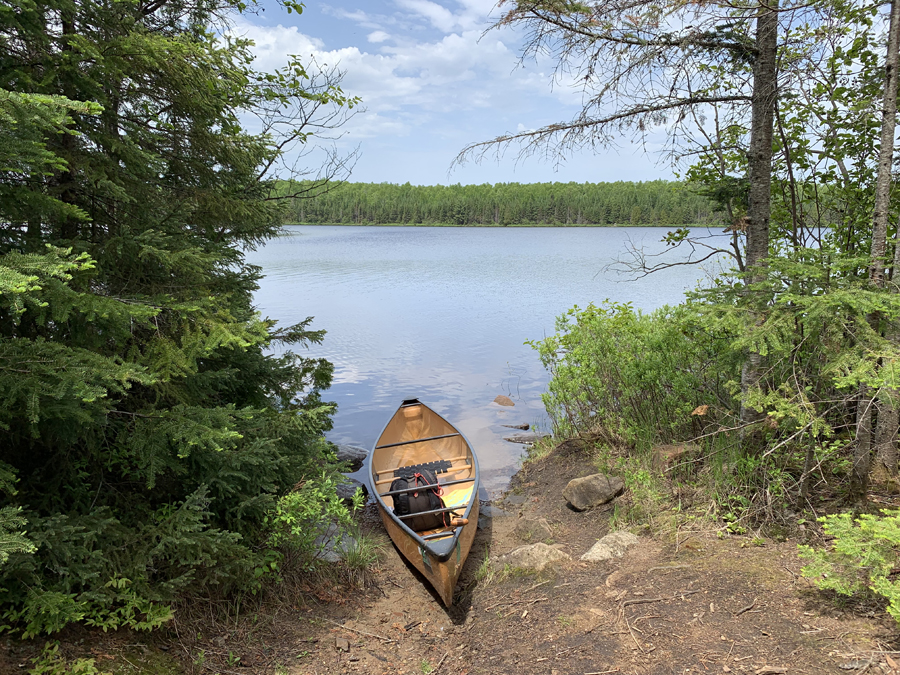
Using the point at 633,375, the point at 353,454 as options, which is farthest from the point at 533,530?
the point at 353,454

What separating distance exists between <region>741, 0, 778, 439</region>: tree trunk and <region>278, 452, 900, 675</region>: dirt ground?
4.71ft

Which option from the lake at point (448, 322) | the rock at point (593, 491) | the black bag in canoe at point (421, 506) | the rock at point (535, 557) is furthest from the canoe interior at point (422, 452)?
the rock at point (593, 491)

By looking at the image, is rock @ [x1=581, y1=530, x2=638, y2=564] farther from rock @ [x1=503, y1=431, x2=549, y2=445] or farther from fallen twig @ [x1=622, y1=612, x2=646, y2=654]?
rock @ [x1=503, y1=431, x2=549, y2=445]

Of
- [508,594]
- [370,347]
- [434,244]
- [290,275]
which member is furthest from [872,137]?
[434,244]

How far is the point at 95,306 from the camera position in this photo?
10.7 feet

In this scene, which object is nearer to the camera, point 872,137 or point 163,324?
point 163,324

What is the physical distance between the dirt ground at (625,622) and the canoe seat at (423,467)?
1616 mm

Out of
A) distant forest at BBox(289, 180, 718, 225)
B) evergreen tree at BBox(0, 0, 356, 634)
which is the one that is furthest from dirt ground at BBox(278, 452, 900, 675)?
distant forest at BBox(289, 180, 718, 225)

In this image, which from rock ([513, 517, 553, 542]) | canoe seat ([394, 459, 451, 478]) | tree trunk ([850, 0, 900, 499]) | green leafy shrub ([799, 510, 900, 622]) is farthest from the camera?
canoe seat ([394, 459, 451, 478])

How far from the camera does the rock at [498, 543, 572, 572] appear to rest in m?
5.27

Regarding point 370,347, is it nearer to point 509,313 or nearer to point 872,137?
point 509,313

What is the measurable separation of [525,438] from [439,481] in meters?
3.62

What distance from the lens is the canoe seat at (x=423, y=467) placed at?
741cm

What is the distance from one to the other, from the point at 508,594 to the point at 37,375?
Result: 4077 mm
